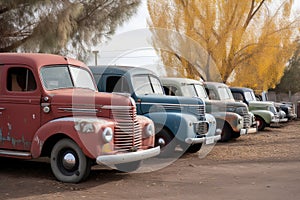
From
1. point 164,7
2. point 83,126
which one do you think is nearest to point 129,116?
point 83,126

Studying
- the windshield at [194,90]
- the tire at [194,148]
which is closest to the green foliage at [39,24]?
the windshield at [194,90]

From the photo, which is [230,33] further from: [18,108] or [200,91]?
[18,108]

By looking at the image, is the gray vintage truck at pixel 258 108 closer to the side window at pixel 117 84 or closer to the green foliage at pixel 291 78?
the side window at pixel 117 84

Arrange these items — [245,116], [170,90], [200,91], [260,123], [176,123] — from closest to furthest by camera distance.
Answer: [176,123] → [170,90] → [200,91] → [245,116] → [260,123]

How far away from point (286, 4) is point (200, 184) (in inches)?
825

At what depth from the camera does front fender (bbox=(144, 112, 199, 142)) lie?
30.5ft

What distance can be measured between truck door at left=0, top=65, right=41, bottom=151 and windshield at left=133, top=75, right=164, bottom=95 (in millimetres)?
2905

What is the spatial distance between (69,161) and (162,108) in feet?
11.3

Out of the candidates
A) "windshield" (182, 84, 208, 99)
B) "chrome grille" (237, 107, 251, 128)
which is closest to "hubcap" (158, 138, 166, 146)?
"windshield" (182, 84, 208, 99)

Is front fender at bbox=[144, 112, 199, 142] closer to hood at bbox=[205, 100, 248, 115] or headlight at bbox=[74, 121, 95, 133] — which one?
headlight at bbox=[74, 121, 95, 133]

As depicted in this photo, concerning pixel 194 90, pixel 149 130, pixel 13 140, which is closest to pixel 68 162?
pixel 13 140

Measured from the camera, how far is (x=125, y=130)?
23.0 ft

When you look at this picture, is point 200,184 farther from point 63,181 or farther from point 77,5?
point 77,5

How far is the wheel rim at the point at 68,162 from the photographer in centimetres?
685
